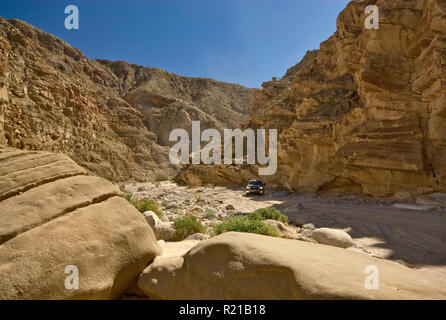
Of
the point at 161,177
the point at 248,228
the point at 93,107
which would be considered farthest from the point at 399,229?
the point at 93,107

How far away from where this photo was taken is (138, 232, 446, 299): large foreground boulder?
1.87 m

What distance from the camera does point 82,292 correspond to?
2.25 meters

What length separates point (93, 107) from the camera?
116 feet

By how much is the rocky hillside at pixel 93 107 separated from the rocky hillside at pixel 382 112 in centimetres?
1772

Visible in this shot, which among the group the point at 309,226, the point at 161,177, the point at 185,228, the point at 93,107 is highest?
the point at 93,107

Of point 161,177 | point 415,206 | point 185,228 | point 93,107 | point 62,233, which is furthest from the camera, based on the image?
point 161,177

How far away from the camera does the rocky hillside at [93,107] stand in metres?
23.8

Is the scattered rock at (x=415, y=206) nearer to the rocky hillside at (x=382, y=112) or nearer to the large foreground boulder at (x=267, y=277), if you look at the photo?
the rocky hillside at (x=382, y=112)

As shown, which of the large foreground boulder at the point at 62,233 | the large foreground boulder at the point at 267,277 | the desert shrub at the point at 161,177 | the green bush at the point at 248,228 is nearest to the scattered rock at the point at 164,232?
the green bush at the point at 248,228

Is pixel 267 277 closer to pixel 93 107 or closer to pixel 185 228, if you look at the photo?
pixel 185 228

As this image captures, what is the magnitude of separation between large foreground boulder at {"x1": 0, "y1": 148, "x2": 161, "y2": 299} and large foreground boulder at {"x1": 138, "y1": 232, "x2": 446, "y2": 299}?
456 mm

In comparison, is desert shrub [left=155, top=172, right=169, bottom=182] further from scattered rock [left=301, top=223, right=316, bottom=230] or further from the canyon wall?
scattered rock [left=301, top=223, right=316, bottom=230]

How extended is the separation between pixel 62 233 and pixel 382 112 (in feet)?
54.0

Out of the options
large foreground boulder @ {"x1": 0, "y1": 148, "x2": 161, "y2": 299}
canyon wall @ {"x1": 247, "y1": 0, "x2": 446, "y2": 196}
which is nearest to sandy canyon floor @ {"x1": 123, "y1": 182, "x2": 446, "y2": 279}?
canyon wall @ {"x1": 247, "y1": 0, "x2": 446, "y2": 196}
